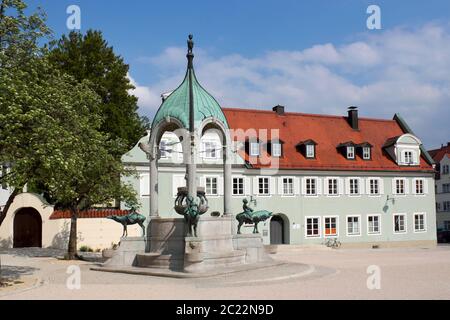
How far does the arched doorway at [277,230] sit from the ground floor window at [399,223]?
9780 millimetres

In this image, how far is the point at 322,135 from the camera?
147 feet

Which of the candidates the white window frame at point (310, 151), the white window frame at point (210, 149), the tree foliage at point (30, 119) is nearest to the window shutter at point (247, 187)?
the white window frame at point (210, 149)

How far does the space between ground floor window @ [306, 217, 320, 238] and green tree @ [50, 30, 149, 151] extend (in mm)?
14686

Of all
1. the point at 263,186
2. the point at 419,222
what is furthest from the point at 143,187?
the point at 419,222

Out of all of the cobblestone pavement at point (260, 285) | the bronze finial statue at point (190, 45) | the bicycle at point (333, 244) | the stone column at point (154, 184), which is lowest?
the bicycle at point (333, 244)

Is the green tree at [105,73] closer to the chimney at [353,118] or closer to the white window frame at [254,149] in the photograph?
the white window frame at [254,149]

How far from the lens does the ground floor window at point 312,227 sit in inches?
1574

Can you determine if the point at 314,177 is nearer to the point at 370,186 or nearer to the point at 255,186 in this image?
the point at 255,186

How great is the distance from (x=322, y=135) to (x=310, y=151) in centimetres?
346

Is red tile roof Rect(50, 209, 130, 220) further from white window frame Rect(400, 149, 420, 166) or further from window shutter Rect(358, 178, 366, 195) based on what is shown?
white window frame Rect(400, 149, 420, 166)

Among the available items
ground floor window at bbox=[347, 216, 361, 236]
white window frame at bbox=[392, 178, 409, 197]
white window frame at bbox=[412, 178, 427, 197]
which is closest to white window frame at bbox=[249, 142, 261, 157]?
ground floor window at bbox=[347, 216, 361, 236]

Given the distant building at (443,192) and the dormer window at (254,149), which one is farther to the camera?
the distant building at (443,192)

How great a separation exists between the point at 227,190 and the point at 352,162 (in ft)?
78.7

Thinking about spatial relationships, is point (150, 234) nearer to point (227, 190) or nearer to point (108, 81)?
point (227, 190)
